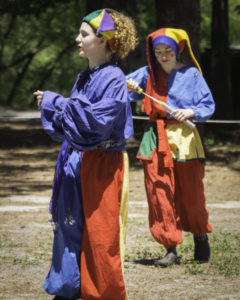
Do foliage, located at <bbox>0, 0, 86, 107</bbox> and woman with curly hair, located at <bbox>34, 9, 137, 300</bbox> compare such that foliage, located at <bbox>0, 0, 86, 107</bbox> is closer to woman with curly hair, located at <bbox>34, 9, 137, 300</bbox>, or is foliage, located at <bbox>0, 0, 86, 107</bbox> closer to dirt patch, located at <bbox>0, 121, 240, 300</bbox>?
dirt patch, located at <bbox>0, 121, 240, 300</bbox>

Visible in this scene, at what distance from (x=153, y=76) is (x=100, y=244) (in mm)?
2232

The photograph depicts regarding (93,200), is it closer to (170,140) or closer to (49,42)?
(170,140)

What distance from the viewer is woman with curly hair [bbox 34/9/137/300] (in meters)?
3.79

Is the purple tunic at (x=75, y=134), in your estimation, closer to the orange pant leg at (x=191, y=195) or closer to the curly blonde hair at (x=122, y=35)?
the curly blonde hair at (x=122, y=35)

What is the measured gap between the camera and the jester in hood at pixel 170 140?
5543mm

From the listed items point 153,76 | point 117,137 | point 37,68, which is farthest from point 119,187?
point 37,68

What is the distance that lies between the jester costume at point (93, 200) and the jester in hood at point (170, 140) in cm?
162

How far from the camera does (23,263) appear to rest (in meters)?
5.70

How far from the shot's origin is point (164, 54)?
5578 mm

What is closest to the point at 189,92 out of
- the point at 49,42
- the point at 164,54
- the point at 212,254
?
the point at 164,54

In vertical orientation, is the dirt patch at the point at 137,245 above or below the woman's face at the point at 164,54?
below

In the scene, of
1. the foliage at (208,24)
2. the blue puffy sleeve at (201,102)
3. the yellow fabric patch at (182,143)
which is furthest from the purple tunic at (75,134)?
the foliage at (208,24)

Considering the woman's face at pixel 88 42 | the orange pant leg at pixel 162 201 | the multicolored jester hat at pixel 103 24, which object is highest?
the multicolored jester hat at pixel 103 24

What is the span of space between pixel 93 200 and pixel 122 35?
99 cm
